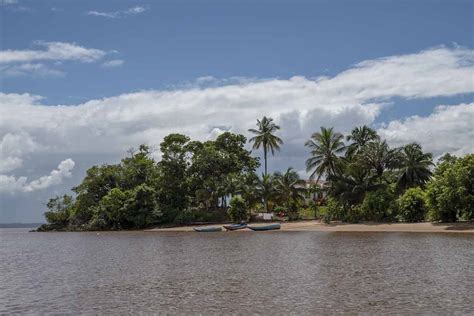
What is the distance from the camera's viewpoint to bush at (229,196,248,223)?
2844 inches

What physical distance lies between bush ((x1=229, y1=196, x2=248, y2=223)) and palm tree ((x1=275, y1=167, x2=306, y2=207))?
578 cm

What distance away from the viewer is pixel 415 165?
6094 centimetres

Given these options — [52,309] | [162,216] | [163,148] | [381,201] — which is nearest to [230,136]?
[163,148]

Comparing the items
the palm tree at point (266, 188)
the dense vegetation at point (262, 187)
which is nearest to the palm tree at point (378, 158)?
the dense vegetation at point (262, 187)

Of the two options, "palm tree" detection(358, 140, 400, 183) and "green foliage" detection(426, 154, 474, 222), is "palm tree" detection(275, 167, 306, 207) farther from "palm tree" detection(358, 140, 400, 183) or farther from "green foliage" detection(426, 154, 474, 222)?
"green foliage" detection(426, 154, 474, 222)

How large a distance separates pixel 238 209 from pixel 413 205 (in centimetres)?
2491

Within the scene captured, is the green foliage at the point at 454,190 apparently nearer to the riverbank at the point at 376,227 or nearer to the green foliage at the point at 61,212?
the riverbank at the point at 376,227

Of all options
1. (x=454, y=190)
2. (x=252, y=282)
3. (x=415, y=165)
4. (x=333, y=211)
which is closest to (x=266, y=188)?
(x=333, y=211)

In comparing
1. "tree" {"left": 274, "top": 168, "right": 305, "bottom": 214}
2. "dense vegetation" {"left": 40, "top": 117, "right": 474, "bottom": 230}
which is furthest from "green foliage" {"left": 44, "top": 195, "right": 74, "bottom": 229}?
"tree" {"left": 274, "top": 168, "right": 305, "bottom": 214}

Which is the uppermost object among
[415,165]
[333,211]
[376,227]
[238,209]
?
[415,165]

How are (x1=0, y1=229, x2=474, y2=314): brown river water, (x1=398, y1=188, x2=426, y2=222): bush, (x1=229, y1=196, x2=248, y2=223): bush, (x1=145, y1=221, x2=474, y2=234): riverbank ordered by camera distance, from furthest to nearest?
(x1=229, y1=196, x2=248, y2=223): bush, (x1=398, y1=188, x2=426, y2=222): bush, (x1=145, y1=221, x2=474, y2=234): riverbank, (x1=0, y1=229, x2=474, y2=314): brown river water

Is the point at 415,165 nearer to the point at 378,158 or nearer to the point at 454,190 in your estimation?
the point at 378,158

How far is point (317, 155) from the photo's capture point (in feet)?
220

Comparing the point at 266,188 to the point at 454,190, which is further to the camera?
the point at 266,188
